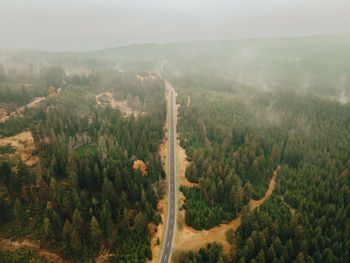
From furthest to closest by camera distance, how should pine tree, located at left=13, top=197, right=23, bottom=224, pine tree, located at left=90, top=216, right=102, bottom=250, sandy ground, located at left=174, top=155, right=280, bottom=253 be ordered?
sandy ground, located at left=174, top=155, right=280, bottom=253 → pine tree, located at left=90, top=216, right=102, bottom=250 → pine tree, located at left=13, top=197, right=23, bottom=224

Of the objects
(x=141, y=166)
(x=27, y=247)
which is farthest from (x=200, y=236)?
(x=27, y=247)

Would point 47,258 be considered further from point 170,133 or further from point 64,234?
point 170,133

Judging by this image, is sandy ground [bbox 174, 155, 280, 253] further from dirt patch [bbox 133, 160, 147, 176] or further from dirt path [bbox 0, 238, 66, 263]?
dirt path [bbox 0, 238, 66, 263]

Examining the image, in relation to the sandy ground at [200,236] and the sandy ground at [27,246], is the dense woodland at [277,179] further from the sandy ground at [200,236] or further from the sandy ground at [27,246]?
the sandy ground at [27,246]

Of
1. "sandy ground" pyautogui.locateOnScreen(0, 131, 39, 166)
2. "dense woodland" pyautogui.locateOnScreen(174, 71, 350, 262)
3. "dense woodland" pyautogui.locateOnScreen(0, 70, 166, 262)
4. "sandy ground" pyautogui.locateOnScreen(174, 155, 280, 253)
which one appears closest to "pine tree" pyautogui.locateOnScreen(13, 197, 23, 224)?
"dense woodland" pyautogui.locateOnScreen(0, 70, 166, 262)

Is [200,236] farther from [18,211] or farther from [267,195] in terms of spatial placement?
[18,211]

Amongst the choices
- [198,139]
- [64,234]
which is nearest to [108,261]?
[64,234]
